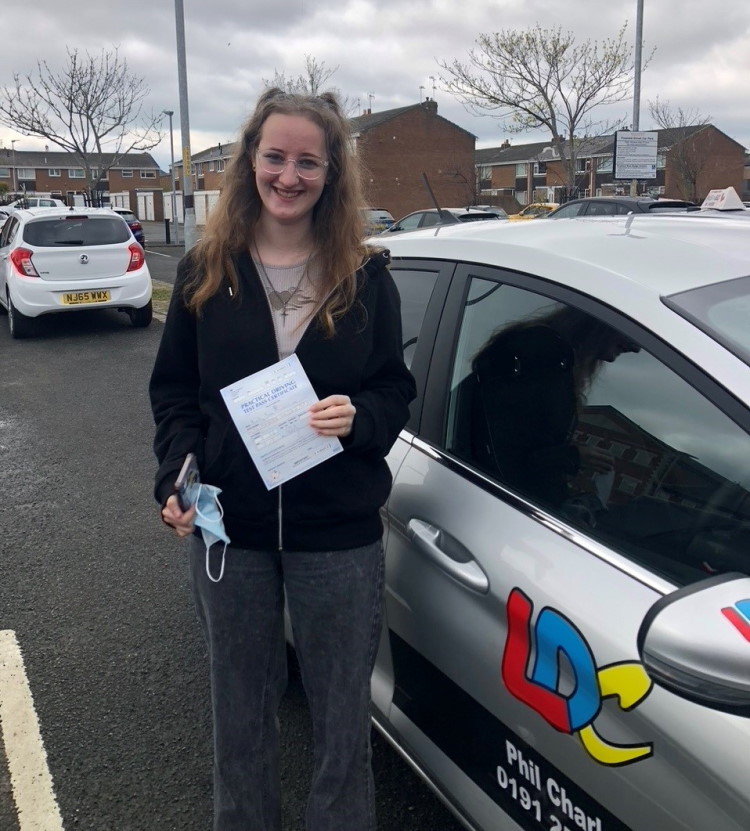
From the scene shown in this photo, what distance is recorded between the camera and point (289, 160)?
5.77 feet

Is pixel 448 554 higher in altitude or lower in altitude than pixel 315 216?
lower

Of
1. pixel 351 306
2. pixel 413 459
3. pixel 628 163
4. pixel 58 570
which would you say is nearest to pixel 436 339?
pixel 413 459

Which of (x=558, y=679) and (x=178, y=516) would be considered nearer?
(x=558, y=679)

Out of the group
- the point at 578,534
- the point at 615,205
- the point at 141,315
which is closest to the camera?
the point at 578,534

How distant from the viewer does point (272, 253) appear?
1835 millimetres

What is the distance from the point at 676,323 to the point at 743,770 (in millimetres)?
795

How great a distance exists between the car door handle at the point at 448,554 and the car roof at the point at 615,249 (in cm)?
Answer: 64

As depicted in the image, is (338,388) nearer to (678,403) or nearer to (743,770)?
(678,403)

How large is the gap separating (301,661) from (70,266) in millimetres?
9197

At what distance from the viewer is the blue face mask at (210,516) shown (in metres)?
1.72

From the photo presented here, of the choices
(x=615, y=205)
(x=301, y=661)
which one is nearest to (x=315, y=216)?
(x=301, y=661)

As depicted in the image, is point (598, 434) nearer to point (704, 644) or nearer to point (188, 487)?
point (704, 644)

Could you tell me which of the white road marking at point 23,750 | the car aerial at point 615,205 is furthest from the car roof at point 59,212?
the white road marking at point 23,750

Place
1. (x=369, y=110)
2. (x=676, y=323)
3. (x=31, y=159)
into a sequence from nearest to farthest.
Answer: (x=676, y=323)
(x=369, y=110)
(x=31, y=159)
